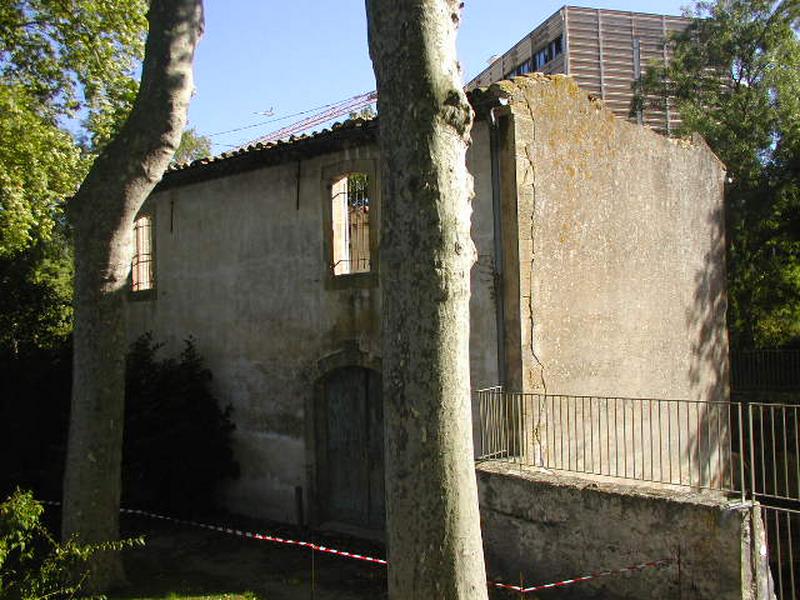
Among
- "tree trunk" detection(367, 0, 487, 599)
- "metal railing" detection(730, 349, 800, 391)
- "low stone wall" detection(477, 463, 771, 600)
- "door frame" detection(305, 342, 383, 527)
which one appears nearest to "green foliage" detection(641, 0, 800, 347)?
"metal railing" detection(730, 349, 800, 391)

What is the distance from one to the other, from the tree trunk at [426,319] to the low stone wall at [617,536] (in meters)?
2.86

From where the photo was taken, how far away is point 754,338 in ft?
82.8

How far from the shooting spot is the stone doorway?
10555mm

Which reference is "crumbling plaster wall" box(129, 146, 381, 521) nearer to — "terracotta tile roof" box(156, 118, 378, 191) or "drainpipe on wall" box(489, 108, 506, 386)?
"terracotta tile roof" box(156, 118, 378, 191)

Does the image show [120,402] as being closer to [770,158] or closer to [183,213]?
[183,213]

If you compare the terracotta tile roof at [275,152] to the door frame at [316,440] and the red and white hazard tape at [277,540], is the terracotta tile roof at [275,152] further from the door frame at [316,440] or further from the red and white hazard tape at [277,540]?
the red and white hazard tape at [277,540]

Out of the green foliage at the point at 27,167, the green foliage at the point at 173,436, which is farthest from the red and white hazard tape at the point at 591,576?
the green foliage at the point at 27,167

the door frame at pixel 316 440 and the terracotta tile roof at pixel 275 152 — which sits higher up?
the terracotta tile roof at pixel 275 152

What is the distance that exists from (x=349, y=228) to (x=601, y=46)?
3393 centimetres

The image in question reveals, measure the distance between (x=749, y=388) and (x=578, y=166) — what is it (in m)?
15.3

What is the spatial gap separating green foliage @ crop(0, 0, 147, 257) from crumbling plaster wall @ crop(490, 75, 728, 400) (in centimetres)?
754

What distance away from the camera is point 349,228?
11.7 meters

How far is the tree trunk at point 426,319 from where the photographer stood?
446 centimetres

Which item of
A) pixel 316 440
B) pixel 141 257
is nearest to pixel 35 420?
pixel 141 257
